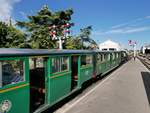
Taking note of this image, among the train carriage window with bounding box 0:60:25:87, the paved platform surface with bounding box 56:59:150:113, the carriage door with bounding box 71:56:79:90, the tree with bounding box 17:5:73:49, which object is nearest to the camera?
the train carriage window with bounding box 0:60:25:87

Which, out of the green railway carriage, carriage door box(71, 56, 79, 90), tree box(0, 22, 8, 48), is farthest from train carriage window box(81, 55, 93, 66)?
tree box(0, 22, 8, 48)

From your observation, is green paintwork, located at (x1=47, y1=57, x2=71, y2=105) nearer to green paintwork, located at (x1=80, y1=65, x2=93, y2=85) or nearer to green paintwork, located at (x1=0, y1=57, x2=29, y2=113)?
green paintwork, located at (x1=0, y1=57, x2=29, y2=113)

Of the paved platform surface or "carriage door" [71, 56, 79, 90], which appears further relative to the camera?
"carriage door" [71, 56, 79, 90]

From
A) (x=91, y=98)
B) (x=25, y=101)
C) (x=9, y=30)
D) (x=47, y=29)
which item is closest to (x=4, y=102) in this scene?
(x=25, y=101)

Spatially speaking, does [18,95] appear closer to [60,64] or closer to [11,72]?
[11,72]

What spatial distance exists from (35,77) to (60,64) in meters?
1.29

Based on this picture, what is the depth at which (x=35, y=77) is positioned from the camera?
9.31 meters

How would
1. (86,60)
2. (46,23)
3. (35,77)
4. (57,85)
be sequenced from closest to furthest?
(35,77) → (57,85) → (86,60) → (46,23)

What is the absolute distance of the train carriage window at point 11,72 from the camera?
6.16 m

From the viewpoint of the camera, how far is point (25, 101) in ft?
23.2

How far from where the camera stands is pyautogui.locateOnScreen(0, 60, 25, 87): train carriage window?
20.2 ft

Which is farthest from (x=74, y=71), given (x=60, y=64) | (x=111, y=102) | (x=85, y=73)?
(x=60, y=64)

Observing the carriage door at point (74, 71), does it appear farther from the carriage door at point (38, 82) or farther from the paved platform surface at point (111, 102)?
the carriage door at point (38, 82)

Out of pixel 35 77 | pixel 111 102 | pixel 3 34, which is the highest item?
pixel 3 34
